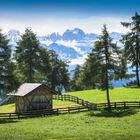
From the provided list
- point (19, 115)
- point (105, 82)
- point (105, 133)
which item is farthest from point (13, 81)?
point (105, 133)

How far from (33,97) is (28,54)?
67.6 ft

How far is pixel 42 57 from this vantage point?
80250 millimetres

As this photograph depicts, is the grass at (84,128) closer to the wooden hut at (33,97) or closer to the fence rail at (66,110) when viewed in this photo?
the fence rail at (66,110)

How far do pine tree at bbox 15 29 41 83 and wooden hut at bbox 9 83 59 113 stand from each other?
17.4 meters

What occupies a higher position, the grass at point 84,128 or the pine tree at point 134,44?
the pine tree at point 134,44

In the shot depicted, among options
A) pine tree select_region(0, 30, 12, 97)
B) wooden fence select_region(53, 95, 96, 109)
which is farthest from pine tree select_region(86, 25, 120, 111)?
pine tree select_region(0, 30, 12, 97)

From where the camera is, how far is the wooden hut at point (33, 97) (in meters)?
58.1

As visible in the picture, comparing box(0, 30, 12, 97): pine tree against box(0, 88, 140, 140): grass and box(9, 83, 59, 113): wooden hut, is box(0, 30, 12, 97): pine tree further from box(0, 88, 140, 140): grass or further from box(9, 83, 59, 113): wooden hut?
box(9, 83, 59, 113): wooden hut

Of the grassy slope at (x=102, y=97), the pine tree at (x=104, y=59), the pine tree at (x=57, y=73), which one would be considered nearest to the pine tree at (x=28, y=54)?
the grassy slope at (x=102, y=97)

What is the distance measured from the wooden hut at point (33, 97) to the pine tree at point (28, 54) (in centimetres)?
1742

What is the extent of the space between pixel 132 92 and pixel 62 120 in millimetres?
26944

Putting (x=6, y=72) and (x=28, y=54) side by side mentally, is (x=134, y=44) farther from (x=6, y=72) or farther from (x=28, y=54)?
(x=6, y=72)

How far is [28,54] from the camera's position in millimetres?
77375

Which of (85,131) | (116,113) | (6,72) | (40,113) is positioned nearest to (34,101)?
(40,113)
